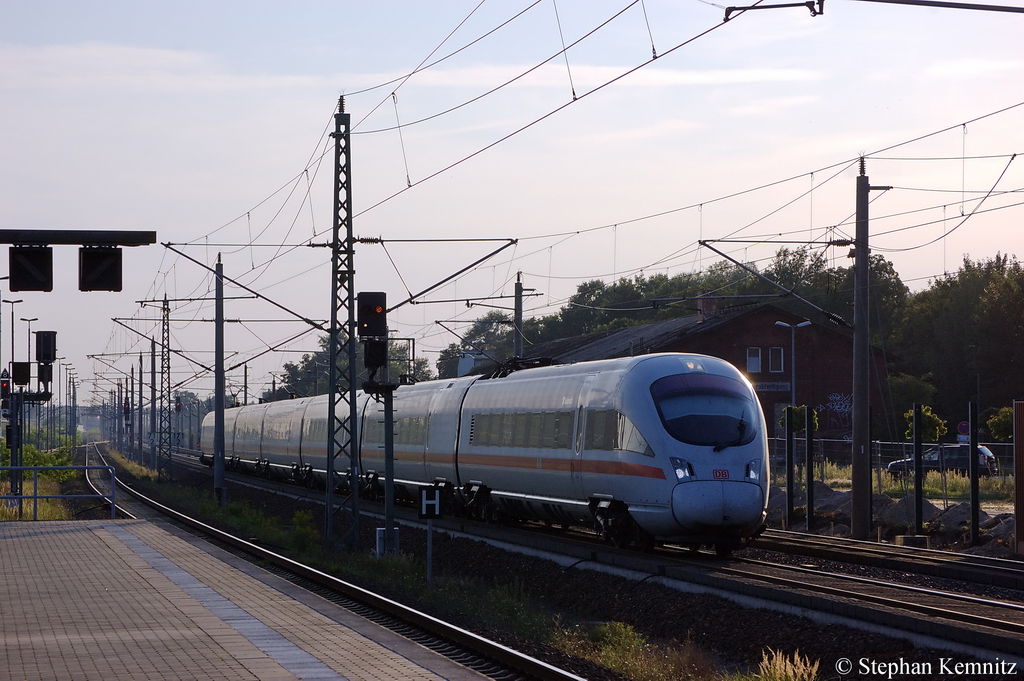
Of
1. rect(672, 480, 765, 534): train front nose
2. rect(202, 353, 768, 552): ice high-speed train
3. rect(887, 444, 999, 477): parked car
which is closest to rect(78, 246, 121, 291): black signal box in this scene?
rect(202, 353, 768, 552): ice high-speed train

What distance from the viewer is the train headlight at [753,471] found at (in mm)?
18905

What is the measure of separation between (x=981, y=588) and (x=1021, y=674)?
6.13 meters

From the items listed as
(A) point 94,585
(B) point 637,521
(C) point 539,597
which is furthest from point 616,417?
(A) point 94,585

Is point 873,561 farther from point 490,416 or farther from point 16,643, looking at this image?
point 16,643

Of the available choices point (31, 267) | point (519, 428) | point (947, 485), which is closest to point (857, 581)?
point (519, 428)

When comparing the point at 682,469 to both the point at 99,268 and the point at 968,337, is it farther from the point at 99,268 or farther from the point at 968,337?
the point at 968,337

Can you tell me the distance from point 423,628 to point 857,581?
6352mm

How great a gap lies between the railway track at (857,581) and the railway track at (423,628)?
3941mm

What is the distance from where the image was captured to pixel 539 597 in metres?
19.5

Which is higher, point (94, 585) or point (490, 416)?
point (490, 416)

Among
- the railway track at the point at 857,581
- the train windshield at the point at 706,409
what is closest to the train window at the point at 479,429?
the railway track at the point at 857,581

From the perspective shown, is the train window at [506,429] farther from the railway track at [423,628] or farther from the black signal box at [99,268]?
the black signal box at [99,268]

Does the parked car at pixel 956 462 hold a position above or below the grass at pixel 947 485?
above

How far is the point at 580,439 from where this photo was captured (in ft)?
70.8
